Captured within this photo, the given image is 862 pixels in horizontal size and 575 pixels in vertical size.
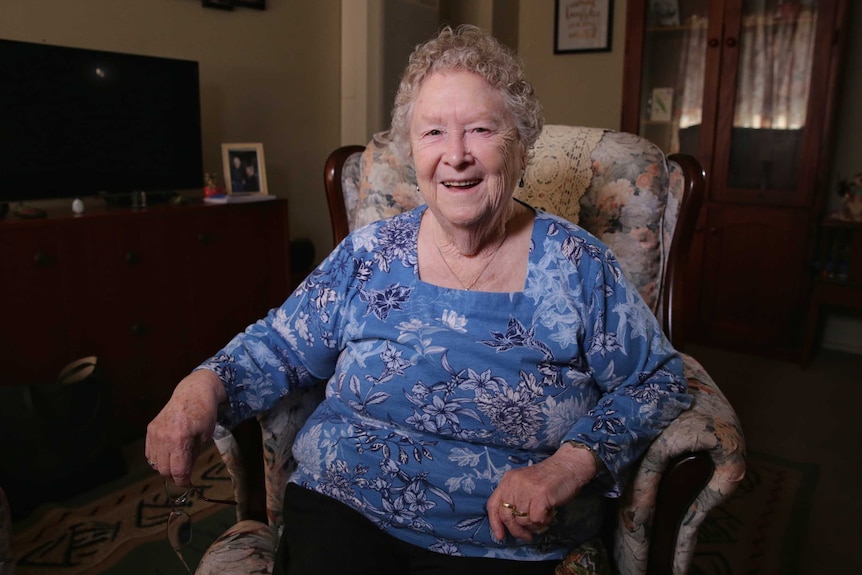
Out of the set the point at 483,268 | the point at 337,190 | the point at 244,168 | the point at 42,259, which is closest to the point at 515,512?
the point at 483,268

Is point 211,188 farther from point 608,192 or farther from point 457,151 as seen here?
point 457,151

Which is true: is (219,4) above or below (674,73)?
above

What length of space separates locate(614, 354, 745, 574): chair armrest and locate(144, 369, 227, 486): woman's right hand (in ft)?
2.12

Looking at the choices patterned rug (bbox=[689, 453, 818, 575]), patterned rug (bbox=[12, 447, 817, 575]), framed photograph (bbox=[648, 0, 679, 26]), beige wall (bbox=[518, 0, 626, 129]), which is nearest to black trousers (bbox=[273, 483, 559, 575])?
patterned rug (bbox=[12, 447, 817, 575])

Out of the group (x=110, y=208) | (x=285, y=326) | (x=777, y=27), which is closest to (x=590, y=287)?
(x=285, y=326)

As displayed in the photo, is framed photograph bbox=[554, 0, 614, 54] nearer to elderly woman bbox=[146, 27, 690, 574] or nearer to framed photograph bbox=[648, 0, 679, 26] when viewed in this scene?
framed photograph bbox=[648, 0, 679, 26]

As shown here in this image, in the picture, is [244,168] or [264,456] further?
[244,168]

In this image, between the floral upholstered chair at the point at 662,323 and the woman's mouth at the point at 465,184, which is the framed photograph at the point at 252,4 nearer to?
the floral upholstered chair at the point at 662,323

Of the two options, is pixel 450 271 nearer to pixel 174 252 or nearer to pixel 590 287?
pixel 590 287

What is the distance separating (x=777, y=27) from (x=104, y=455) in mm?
3125

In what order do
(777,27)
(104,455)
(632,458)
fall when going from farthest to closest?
(777,27), (104,455), (632,458)

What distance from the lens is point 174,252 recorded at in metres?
2.35

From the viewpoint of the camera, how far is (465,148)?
3.59ft

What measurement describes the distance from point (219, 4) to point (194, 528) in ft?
6.68
